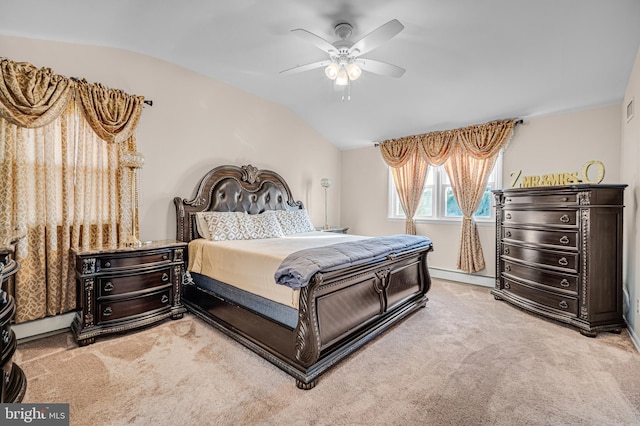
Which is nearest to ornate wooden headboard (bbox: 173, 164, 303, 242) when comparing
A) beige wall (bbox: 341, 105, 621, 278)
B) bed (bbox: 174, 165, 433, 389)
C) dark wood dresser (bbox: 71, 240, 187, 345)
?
bed (bbox: 174, 165, 433, 389)

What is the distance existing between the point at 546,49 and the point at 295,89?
289 cm

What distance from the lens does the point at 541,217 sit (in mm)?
3189

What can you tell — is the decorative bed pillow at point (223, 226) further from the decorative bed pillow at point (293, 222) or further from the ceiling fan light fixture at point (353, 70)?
the ceiling fan light fixture at point (353, 70)

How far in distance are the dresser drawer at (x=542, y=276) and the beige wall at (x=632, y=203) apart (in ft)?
1.46

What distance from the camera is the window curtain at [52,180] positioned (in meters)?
2.51

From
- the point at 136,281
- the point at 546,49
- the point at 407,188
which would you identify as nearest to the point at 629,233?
the point at 546,49

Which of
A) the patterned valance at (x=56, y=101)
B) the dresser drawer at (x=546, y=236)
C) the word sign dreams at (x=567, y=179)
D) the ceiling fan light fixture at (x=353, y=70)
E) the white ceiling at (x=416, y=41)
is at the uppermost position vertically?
the white ceiling at (x=416, y=41)

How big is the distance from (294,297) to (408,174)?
3.76 metres

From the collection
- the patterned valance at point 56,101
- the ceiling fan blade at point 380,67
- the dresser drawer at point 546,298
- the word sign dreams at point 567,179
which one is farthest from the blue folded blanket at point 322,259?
the patterned valance at point 56,101

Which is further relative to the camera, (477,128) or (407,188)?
(407,188)

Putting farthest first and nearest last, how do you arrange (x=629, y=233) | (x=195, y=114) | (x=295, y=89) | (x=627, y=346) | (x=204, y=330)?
(x=295, y=89)
(x=195, y=114)
(x=629, y=233)
(x=204, y=330)
(x=627, y=346)

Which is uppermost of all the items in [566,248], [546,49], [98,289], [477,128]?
[546,49]

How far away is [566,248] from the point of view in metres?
2.97

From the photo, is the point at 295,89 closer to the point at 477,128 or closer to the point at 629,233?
the point at 477,128
